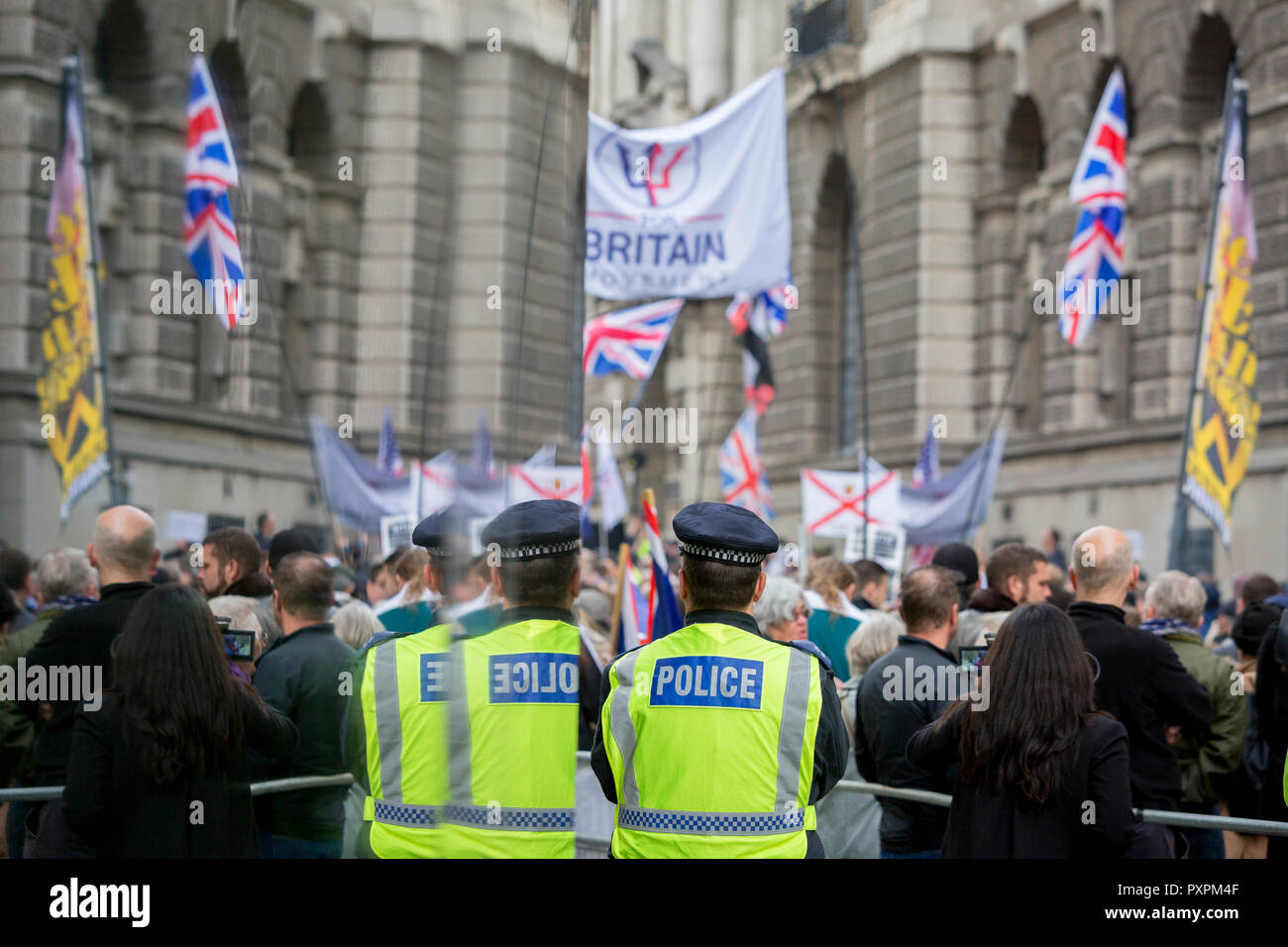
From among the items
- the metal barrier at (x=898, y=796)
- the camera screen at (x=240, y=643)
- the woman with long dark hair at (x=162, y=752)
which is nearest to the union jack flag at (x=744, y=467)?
the metal barrier at (x=898, y=796)

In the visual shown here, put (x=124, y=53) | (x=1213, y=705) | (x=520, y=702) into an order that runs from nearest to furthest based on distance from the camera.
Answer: (x=520, y=702) → (x=124, y=53) → (x=1213, y=705)

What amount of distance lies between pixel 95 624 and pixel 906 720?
2650mm

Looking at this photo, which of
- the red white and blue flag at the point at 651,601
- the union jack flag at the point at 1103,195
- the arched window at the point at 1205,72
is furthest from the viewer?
the arched window at the point at 1205,72

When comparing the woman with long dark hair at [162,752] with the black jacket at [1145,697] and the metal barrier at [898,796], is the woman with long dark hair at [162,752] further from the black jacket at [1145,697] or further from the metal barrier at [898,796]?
the black jacket at [1145,697]

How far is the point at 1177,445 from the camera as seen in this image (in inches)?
610

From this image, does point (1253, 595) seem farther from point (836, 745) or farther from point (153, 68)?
point (153, 68)

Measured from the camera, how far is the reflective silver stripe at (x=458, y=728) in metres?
1.35

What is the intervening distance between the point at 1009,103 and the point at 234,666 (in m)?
17.4

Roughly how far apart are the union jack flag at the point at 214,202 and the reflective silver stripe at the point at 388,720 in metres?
0.83

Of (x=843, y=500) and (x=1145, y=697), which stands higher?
(x=843, y=500)

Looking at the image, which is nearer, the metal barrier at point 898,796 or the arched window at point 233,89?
the arched window at point 233,89

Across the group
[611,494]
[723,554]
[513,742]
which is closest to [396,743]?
[723,554]

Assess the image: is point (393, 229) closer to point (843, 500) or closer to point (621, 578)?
point (621, 578)

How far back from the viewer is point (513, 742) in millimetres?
1705
